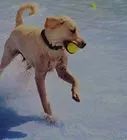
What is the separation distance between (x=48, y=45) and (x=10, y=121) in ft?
3.26

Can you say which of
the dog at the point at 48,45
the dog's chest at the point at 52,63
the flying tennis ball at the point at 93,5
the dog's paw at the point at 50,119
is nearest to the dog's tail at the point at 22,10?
the dog at the point at 48,45

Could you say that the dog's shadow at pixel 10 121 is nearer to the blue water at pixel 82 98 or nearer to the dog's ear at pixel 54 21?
the blue water at pixel 82 98

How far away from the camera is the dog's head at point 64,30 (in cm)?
454

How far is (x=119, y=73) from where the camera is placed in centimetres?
643

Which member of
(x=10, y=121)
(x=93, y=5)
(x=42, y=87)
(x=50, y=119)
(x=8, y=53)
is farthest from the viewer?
(x=93, y=5)

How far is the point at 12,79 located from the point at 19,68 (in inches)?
8.5

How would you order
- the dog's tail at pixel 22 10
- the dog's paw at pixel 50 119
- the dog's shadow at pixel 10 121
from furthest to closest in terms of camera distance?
the dog's tail at pixel 22 10 → the dog's paw at pixel 50 119 → the dog's shadow at pixel 10 121

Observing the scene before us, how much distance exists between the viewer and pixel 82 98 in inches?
221

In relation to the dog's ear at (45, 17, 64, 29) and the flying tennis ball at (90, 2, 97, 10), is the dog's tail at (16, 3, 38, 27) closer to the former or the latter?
the dog's ear at (45, 17, 64, 29)

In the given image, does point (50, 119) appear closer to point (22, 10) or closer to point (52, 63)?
point (52, 63)

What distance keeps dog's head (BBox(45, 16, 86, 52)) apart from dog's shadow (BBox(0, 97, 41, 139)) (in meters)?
1.02

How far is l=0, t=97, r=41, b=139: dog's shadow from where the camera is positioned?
4723 millimetres

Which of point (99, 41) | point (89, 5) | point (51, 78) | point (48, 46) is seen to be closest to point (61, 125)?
point (48, 46)

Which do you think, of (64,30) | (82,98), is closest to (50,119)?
(82,98)
